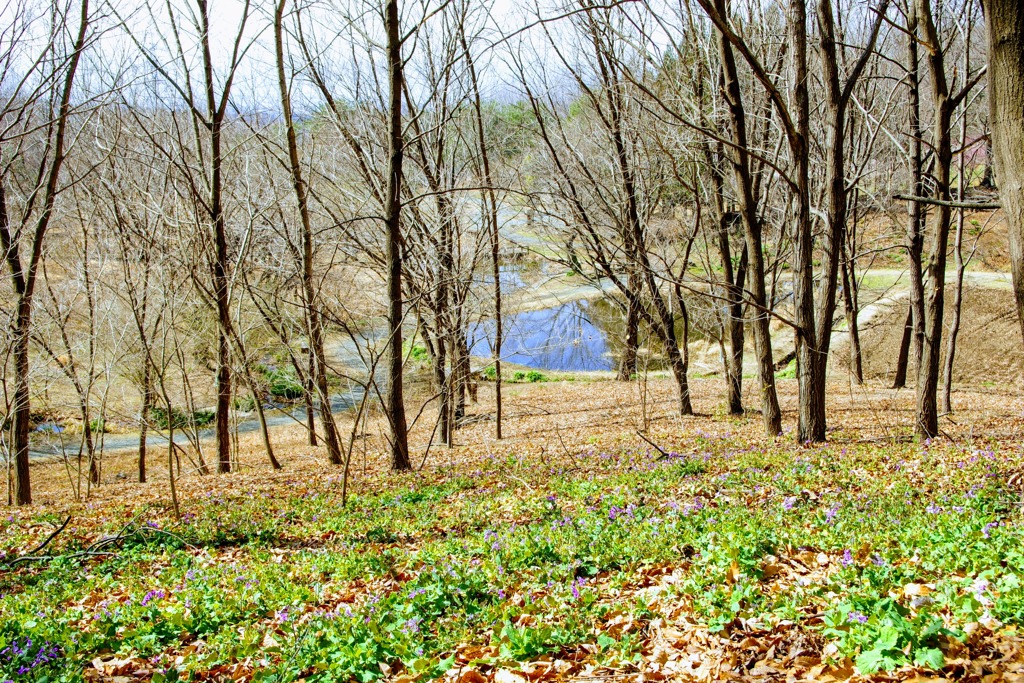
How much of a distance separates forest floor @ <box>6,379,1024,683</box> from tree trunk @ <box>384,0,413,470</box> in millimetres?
1227

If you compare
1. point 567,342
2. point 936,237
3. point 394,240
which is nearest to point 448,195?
point 394,240

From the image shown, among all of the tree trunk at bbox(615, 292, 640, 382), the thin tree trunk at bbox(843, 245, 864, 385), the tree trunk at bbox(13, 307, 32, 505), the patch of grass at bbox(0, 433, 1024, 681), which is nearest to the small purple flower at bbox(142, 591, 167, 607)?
the patch of grass at bbox(0, 433, 1024, 681)

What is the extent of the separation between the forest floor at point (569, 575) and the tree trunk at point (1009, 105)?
1.54 m

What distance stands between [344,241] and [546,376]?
40.2 ft

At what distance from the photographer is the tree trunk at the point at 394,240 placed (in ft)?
29.8

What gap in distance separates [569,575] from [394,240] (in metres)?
5.92

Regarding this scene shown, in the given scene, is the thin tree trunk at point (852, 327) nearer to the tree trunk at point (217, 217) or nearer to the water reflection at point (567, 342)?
the water reflection at point (567, 342)

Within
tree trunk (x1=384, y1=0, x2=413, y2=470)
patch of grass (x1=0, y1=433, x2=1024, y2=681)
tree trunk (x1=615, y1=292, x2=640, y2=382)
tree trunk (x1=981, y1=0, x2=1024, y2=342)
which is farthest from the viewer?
tree trunk (x1=615, y1=292, x2=640, y2=382)

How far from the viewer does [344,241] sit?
13.0 metres

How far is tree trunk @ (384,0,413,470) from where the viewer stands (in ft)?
29.8

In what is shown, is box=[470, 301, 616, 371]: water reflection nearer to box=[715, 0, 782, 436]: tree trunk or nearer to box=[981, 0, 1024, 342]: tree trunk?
box=[715, 0, 782, 436]: tree trunk

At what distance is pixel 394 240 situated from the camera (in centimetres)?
916

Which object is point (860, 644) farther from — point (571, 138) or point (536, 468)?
point (571, 138)

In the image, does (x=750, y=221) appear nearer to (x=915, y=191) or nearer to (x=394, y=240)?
(x=915, y=191)
